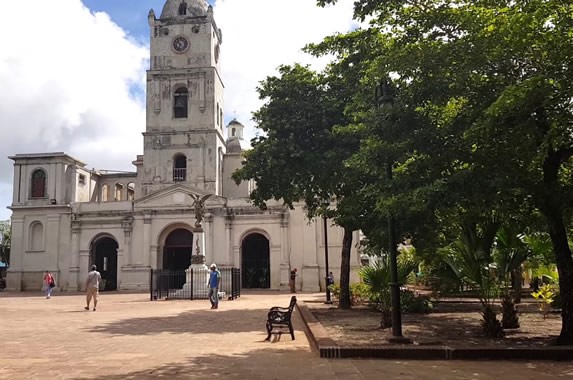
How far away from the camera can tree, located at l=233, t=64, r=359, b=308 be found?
52.9 feet

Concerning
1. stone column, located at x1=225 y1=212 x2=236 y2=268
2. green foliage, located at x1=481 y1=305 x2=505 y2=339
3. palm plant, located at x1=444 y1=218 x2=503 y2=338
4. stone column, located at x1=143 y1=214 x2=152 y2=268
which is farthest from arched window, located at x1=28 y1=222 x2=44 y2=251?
green foliage, located at x1=481 y1=305 x2=505 y2=339

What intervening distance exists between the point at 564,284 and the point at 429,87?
3974 millimetres

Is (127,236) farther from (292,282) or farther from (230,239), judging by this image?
(292,282)

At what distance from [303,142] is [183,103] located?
23.4 m

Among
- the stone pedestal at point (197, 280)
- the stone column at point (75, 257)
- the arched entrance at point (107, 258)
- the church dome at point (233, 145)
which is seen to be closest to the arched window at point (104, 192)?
the arched entrance at point (107, 258)

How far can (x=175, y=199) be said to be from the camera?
35469mm

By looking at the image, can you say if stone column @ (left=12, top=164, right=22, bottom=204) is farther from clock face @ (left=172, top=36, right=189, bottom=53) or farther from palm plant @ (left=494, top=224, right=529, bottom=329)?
palm plant @ (left=494, top=224, right=529, bottom=329)

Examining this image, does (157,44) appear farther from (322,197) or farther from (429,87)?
(429,87)

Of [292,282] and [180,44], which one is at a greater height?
[180,44]

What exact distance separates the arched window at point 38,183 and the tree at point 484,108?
33.9 meters

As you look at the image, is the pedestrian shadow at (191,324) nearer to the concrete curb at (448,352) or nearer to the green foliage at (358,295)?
the green foliage at (358,295)

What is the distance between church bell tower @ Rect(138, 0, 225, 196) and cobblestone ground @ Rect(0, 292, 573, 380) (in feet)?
76.6

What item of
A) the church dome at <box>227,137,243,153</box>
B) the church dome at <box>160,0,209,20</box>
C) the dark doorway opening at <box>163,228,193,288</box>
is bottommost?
the dark doorway opening at <box>163,228,193,288</box>

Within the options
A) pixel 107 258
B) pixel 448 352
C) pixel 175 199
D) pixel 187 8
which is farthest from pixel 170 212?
pixel 448 352
